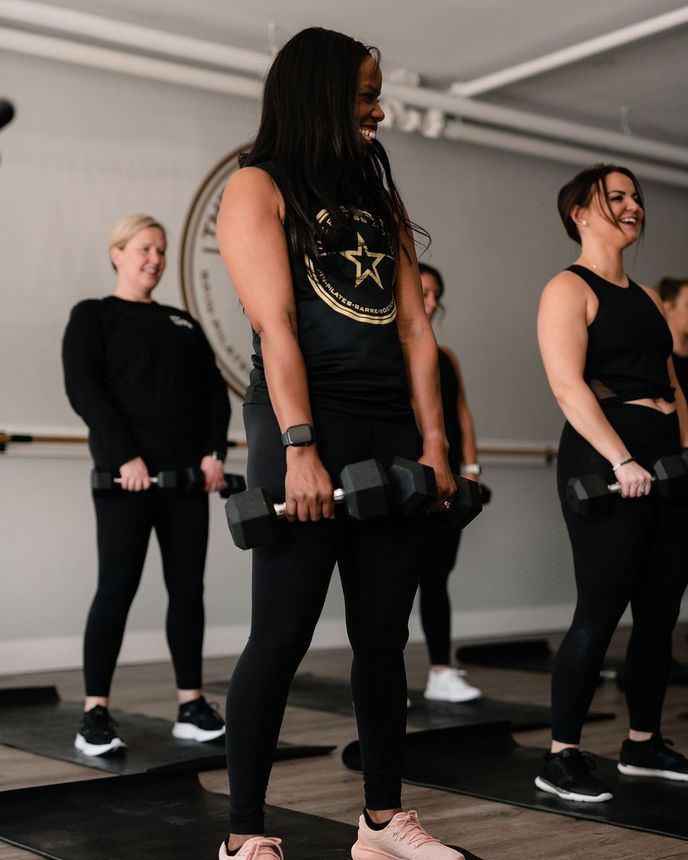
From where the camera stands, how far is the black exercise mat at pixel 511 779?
7.62 ft

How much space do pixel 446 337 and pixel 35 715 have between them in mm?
3124

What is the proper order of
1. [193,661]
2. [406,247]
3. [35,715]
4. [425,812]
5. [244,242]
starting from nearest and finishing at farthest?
1. [244,242]
2. [406,247]
3. [425,812]
4. [193,661]
5. [35,715]

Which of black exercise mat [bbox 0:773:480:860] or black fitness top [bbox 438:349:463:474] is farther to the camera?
black fitness top [bbox 438:349:463:474]

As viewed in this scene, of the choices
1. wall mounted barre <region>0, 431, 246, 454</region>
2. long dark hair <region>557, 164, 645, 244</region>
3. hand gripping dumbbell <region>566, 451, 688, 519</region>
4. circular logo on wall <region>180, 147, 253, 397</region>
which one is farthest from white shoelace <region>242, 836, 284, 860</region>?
circular logo on wall <region>180, 147, 253, 397</region>

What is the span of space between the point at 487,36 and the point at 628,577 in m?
3.30

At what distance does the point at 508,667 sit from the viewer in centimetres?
477

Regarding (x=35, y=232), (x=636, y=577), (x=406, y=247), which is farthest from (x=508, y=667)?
(x=406, y=247)

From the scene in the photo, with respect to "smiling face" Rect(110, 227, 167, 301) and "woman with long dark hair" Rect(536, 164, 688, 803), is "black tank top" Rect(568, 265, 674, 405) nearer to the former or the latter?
"woman with long dark hair" Rect(536, 164, 688, 803)

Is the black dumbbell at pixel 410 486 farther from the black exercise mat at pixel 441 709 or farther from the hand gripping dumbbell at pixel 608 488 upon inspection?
the black exercise mat at pixel 441 709

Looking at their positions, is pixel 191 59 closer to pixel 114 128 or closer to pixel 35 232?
pixel 114 128

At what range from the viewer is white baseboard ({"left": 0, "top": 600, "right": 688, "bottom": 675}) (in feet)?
15.1

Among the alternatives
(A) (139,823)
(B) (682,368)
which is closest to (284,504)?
(A) (139,823)

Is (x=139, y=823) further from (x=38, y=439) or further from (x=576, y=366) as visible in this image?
(x=38, y=439)

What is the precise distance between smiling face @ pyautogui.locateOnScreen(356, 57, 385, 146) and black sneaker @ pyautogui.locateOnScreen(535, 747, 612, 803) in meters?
1.40
